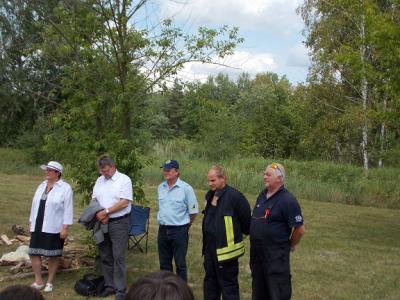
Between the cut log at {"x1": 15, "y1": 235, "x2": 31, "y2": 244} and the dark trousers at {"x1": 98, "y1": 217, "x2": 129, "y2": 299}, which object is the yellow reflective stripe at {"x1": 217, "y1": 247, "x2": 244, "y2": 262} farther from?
the cut log at {"x1": 15, "y1": 235, "x2": 31, "y2": 244}

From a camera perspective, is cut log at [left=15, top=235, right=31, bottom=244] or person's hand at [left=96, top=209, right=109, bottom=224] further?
cut log at [left=15, top=235, right=31, bottom=244]

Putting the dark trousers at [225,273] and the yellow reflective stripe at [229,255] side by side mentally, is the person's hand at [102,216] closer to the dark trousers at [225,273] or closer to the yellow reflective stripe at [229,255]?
the dark trousers at [225,273]

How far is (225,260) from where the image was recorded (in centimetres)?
555

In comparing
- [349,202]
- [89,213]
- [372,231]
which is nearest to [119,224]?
[89,213]

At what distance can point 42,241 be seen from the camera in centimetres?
676

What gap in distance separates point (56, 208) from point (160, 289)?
5260 millimetres

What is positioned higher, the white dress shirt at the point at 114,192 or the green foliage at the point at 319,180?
the white dress shirt at the point at 114,192

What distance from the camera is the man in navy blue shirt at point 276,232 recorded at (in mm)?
5098

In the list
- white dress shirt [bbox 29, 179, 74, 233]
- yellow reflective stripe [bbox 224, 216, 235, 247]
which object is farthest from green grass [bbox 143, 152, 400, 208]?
yellow reflective stripe [bbox 224, 216, 235, 247]

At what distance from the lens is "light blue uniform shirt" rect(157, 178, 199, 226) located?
6.45m

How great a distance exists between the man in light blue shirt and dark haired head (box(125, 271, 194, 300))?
4.69 metres

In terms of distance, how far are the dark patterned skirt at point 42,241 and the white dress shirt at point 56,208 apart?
0.05 m

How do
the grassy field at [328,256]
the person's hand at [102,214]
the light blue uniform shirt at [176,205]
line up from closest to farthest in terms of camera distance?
the person's hand at [102,214] < the light blue uniform shirt at [176,205] < the grassy field at [328,256]

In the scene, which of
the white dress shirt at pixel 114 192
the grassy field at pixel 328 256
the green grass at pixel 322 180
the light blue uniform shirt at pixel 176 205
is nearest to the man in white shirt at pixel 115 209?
the white dress shirt at pixel 114 192
